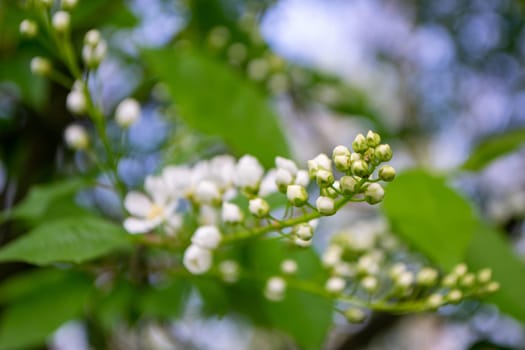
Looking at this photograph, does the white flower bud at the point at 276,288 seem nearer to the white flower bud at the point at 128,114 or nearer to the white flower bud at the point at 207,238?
the white flower bud at the point at 207,238

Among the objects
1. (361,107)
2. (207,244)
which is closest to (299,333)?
(207,244)

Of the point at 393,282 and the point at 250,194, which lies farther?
the point at 393,282

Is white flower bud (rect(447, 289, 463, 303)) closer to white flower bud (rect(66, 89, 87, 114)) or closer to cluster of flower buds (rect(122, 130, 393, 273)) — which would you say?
cluster of flower buds (rect(122, 130, 393, 273))

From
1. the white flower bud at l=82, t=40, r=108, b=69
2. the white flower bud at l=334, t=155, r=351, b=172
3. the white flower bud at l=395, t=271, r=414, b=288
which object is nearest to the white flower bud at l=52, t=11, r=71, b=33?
the white flower bud at l=82, t=40, r=108, b=69

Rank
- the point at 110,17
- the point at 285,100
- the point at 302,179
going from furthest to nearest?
1. the point at 285,100
2. the point at 110,17
3. the point at 302,179

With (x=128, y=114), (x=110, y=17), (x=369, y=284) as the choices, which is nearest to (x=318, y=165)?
(x=369, y=284)

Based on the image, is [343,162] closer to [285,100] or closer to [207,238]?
[207,238]
